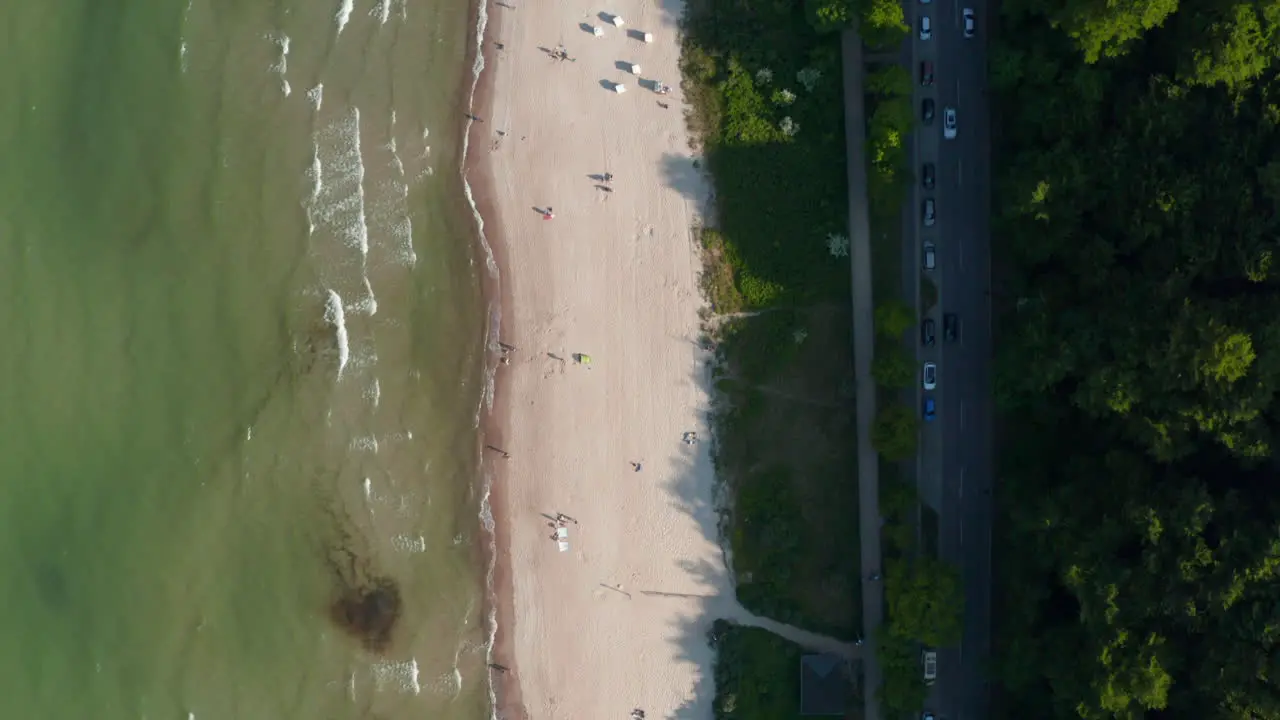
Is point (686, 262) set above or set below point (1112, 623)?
above

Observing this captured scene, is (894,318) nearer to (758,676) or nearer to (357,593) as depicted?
(758,676)

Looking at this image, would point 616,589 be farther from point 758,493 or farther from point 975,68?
point 975,68

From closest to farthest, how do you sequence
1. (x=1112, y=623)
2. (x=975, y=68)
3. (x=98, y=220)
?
(x=1112, y=623) < (x=975, y=68) < (x=98, y=220)

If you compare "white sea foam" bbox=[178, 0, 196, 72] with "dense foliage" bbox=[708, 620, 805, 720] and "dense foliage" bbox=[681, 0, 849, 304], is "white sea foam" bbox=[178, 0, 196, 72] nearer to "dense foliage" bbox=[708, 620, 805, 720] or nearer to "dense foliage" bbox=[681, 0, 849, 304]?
"dense foliage" bbox=[681, 0, 849, 304]

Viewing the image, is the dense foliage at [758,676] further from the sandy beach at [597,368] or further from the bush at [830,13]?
the bush at [830,13]

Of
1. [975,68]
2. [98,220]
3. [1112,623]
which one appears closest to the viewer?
[1112,623]

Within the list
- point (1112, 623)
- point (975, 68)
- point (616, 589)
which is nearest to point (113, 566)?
point (616, 589)

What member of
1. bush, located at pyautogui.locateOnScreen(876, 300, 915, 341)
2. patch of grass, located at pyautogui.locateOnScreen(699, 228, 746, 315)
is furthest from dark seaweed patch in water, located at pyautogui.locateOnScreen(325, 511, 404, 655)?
bush, located at pyautogui.locateOnScreen(876, 300, 915, 341)

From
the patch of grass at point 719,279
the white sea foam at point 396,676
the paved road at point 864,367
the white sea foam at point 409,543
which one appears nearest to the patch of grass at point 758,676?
the paved road at point 864,367
